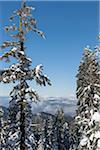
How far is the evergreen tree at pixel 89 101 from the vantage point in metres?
19.7

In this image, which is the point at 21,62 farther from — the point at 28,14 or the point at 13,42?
the point at 28,14

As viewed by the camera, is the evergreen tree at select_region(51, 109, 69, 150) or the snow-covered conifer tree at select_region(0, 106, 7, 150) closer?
the snow-covered conifer tree at select_region(0, 106, 7, 150)

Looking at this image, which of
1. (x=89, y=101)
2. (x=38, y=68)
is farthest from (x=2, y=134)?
(x=38, y=68)

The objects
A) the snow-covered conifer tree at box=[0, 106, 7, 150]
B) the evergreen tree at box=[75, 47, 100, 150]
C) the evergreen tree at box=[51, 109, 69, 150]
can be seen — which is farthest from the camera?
the evergreen tree at box=[51, 109, 69, 150]

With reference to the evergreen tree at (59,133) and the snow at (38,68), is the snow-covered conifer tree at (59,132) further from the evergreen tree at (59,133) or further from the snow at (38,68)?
the snow at (38,68)

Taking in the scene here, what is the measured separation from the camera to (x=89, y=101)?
3719 centimetres

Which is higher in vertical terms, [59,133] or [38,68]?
[38,68]

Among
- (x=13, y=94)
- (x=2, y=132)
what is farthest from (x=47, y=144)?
(x=13, y=94)

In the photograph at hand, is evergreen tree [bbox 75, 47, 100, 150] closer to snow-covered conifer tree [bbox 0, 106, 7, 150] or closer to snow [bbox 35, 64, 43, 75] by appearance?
snow [bbox 35, 64, 43, 75]

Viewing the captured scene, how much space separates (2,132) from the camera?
69062 mm

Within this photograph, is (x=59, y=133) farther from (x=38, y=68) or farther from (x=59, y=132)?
(x=38, y=68)

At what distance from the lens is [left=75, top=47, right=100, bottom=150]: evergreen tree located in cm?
1969

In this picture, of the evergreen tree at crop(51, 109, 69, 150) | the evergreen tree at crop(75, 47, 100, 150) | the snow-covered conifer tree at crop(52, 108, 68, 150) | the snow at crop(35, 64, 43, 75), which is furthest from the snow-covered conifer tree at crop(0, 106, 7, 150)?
the snow at crop(35, 64, 43, 75)

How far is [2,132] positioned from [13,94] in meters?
48.3
